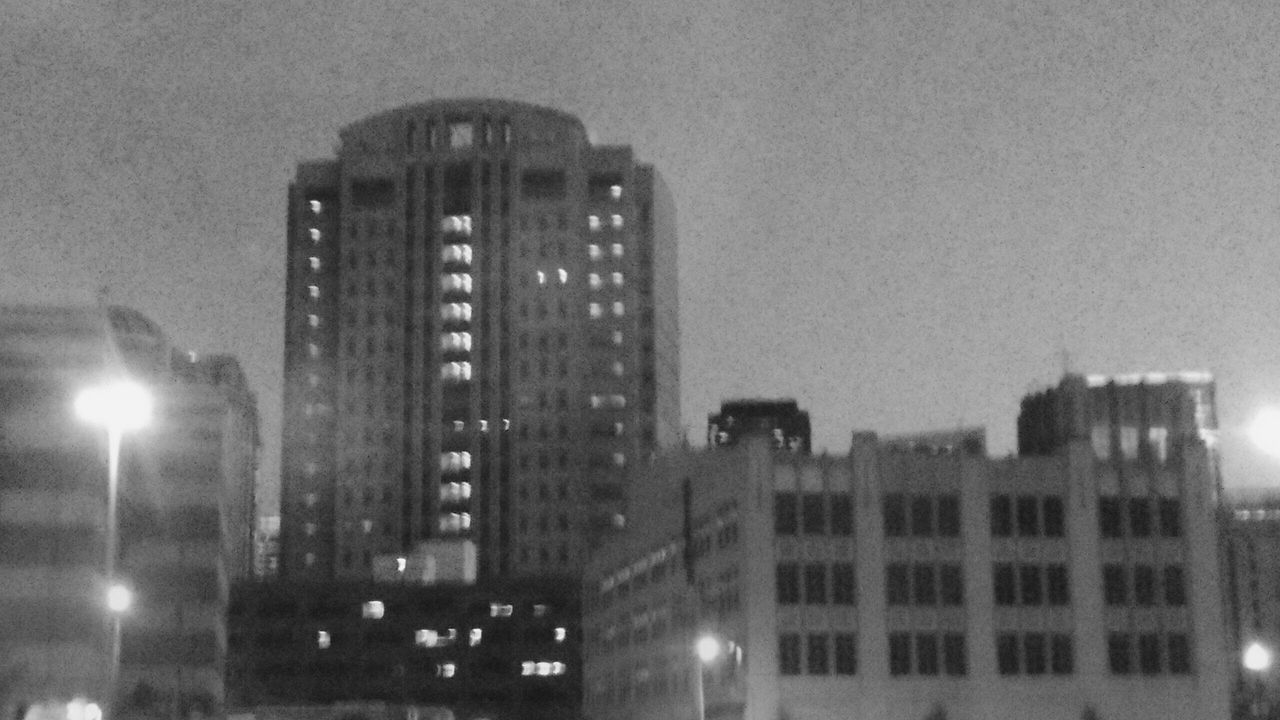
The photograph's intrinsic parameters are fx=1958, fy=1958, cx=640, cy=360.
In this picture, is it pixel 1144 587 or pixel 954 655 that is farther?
pixel 1144 587

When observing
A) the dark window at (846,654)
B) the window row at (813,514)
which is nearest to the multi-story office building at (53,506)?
the window row at (813,514)

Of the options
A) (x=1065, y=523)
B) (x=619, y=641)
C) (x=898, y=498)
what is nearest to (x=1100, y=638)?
(x=1065, y=523)

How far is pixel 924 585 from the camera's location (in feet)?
366

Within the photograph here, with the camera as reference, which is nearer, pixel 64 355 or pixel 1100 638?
pixel 64 355

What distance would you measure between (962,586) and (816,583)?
8530mm

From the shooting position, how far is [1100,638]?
11269 cm

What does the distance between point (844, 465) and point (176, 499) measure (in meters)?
49.0

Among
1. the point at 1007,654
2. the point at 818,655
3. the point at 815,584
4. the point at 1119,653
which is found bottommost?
the point at 818,655

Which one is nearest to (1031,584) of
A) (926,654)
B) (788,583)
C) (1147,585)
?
(1147,585)

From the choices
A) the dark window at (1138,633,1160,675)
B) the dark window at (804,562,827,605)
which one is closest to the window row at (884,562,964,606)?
the dark window at (804,562,827,605)

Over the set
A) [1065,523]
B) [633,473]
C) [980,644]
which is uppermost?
[633,473]

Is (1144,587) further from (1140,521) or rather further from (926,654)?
(926,654)

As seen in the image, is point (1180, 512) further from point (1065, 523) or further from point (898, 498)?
point (898, 498)

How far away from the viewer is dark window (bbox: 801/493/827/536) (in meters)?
111
